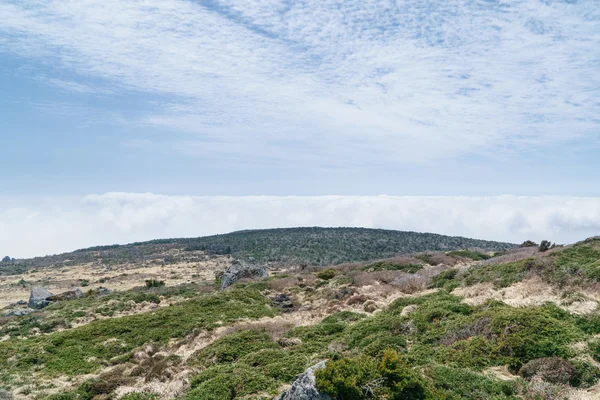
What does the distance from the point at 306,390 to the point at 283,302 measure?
77.0ft

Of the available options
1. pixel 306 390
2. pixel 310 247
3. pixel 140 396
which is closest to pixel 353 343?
pixel 306 390

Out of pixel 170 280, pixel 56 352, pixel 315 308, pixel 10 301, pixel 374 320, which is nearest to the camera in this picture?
pixel 374 320

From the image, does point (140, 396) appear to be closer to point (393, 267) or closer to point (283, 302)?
point (283, 302)

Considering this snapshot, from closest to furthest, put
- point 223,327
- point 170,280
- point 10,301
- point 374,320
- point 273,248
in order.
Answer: point 374,320 → point 223,327 → point 10,301 → point 170,280 → point 273,248

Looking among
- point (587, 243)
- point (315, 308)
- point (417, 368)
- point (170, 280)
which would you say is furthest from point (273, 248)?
point (417, 368)

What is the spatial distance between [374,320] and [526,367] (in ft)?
27.1

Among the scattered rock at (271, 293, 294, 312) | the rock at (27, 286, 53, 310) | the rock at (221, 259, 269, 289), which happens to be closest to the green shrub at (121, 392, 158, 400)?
the scattered rock at (271, 293, 294, 312)

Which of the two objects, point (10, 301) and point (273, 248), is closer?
point (10, 301)

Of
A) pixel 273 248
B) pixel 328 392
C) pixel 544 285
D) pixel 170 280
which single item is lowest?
pixel 273 248

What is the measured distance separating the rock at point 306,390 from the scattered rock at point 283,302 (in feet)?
68.6

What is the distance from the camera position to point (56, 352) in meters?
21.5

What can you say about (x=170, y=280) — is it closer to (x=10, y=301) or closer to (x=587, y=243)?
(x=10, y=301)

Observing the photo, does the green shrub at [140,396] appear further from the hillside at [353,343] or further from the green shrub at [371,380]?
the green shrub at [371,380]

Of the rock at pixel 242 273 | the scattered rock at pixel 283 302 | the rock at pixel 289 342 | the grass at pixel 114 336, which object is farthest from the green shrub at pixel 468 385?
the rock at pixel 242 273
